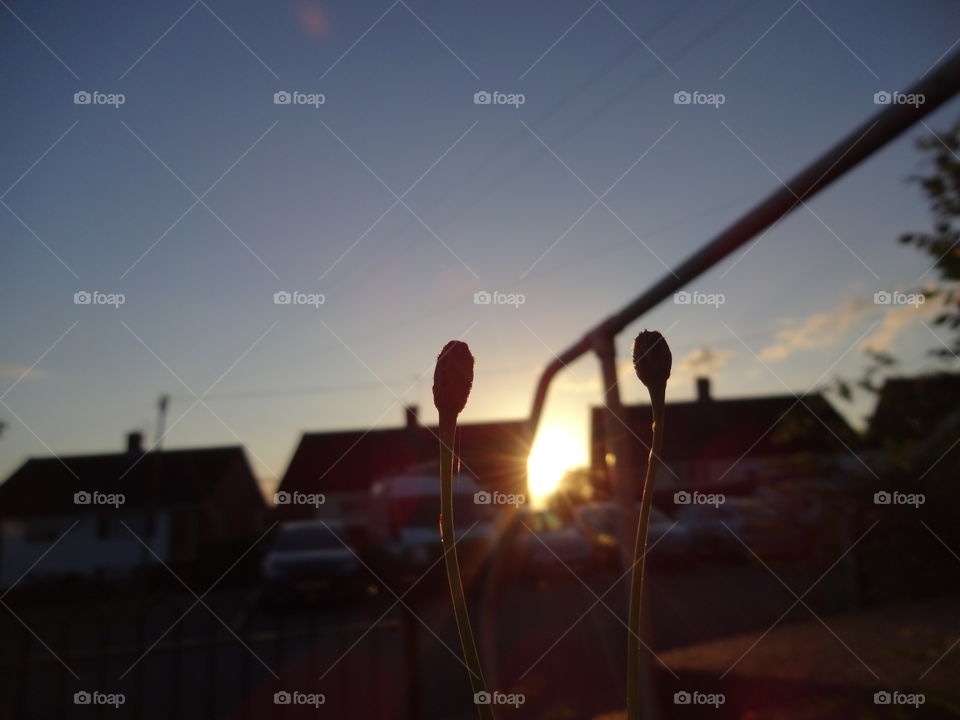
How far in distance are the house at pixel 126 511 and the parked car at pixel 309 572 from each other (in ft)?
2.08

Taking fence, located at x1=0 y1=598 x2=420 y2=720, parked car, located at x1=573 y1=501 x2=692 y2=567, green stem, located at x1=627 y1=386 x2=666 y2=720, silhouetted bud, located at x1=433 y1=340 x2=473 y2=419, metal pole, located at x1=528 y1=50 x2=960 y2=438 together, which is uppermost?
metal pole, located at x1=528 y1=50 x2=960 y2=438

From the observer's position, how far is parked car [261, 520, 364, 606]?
11227 mm

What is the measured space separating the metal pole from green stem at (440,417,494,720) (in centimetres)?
70

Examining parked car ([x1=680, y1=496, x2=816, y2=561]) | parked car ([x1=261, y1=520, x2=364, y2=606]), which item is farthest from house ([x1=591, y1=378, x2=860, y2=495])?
parked car ([x1=261, y1=520, x2=364, y2=606])

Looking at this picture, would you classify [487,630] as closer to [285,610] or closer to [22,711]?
[22,711]

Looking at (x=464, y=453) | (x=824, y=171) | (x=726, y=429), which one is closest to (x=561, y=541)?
(x=464, y=453)

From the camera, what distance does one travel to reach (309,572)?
11445 millimetres

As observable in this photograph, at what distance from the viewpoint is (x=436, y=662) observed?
799cm

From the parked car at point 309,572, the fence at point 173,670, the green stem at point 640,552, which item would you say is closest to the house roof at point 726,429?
the green stem at point 640,552

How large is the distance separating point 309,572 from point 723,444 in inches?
278

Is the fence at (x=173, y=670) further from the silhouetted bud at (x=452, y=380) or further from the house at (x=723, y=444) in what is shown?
the silhouetted bud at (x=452, y=380)

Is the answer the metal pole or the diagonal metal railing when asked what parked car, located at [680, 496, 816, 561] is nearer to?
the diagonal metal railing

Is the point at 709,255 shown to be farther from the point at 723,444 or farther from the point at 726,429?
the point at 726,429

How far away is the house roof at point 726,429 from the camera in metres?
2.09
